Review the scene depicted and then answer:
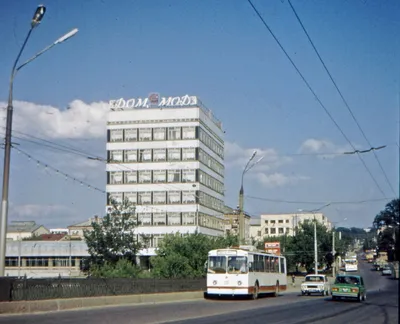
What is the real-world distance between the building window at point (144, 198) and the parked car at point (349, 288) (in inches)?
2145

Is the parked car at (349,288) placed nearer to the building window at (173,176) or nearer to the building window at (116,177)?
the building window at (173,176)

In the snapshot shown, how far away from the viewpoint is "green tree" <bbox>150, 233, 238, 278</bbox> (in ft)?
175

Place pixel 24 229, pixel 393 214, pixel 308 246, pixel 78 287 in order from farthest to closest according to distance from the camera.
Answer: pixel 24 229 → pixel 308 246 → pixel 78 287 → pixel 393 214

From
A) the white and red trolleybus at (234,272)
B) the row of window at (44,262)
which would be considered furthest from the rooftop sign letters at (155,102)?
the white and red trolleybus at (234,272)

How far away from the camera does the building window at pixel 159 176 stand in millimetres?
89625

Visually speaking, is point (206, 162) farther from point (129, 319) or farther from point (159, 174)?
point (129, 319)

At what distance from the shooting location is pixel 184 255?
57.3 m

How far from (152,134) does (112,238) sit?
20.8m

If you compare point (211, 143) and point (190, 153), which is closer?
point (190, 153)

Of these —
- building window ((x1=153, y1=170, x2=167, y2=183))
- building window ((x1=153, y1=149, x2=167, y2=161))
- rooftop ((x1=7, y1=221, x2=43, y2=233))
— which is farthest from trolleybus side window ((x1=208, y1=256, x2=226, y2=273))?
rooftop ((x1=7, y1=221, x2=43, y2=233))

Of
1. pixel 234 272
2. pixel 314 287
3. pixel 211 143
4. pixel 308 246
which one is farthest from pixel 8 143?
pixel 308 246

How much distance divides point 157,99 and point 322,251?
36.7 metres

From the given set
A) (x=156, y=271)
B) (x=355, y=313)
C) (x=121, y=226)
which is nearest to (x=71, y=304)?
(x=355, y=313)

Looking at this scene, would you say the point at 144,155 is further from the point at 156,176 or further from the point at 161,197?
the point at 161,197
